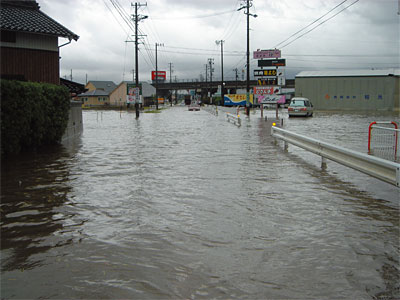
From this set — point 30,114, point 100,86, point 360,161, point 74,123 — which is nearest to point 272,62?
point 74,123

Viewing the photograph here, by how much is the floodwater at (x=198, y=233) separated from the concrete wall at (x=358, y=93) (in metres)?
55.5

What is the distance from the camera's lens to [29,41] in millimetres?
23781

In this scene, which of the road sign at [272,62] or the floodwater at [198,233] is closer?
the floodwater at [198,233]

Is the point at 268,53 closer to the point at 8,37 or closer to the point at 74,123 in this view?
the point at 74,123

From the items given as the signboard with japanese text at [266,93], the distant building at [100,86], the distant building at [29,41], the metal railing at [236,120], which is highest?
the distant building at [100,86]

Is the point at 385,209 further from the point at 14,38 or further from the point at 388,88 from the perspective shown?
the point at 388,88

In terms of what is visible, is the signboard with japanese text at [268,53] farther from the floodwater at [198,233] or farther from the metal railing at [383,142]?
the floodwater at [198,233]

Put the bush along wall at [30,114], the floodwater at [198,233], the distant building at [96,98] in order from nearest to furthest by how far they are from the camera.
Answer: the floodwater at [198,233]
the bush along wall at [30,114]
the distant building at [96,98]

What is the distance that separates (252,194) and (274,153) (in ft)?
21.5

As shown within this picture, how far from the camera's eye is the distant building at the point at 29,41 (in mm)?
22734

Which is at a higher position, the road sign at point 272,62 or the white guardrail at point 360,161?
the road sign at point 272,62

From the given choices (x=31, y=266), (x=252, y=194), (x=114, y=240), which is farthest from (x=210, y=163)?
(x=31, y=266)

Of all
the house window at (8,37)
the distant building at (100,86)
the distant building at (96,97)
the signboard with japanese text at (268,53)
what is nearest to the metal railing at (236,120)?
the signboard with japanese text at (268,53)

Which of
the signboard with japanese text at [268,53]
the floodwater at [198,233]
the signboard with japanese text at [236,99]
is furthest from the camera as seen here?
the signboard with japanese text at [236,99]
